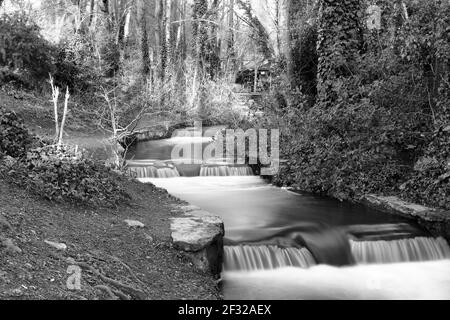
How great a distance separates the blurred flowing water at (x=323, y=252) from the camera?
23.9ft

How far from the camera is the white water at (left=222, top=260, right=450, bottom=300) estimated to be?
7.05 metres

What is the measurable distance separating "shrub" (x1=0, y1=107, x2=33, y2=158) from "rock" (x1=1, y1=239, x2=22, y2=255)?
290cm

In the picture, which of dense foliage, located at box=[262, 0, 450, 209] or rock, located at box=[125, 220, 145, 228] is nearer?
rock, located at box=[125, 220, 145, 228]

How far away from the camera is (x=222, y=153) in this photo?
17.1 metres

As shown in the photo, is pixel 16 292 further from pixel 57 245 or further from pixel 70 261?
pixel 57 245

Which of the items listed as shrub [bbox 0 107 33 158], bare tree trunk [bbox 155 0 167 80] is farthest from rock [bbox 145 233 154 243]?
bare tree trunk [bbox 155 0 167 80]

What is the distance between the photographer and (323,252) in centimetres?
823

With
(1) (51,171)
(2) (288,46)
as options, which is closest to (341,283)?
(1) (51,171)

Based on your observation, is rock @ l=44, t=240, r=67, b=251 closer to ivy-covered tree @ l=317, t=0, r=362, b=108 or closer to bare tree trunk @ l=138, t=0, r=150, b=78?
ivy-covered tree @ l=317, t=0, r=362, b=108

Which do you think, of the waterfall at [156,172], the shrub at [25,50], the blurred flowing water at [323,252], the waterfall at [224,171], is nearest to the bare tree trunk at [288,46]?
the waterfall at [224,171]
